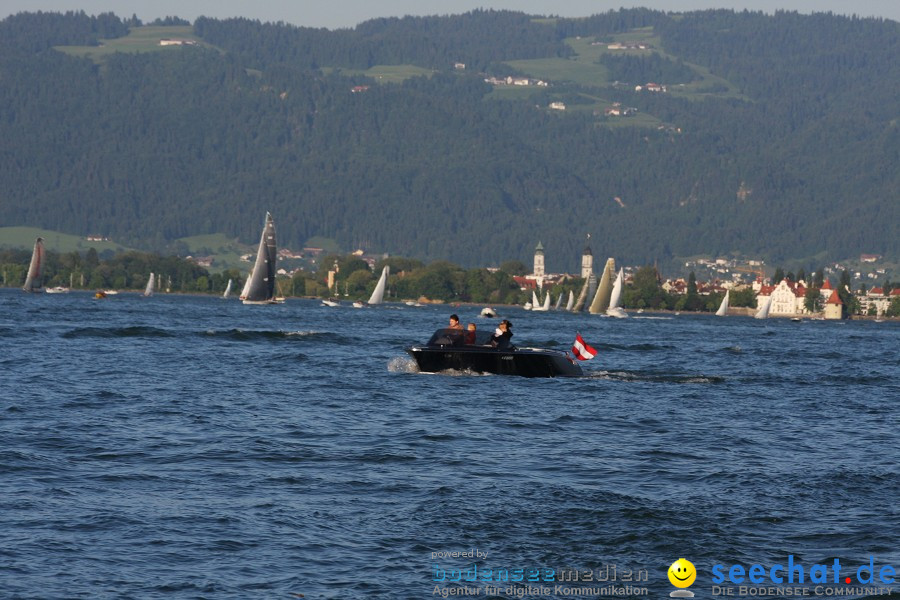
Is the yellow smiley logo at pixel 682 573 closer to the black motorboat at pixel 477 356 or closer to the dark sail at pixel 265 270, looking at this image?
the black motorboat at pixel 477 356

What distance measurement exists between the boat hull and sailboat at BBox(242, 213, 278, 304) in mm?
121220

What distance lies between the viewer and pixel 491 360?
53.8m

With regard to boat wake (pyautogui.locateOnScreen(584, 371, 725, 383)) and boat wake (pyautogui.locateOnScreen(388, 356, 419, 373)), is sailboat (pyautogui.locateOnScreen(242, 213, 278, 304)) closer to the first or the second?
boat wake (pyautogui.locateOnScreen(388, 356, 419, 373))

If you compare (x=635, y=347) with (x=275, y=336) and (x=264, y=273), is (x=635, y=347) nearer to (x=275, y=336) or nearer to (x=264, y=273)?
(x=275, y=336)

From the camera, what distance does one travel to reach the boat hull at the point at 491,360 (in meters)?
53.3

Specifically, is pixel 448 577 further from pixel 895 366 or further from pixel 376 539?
pixel 895 366

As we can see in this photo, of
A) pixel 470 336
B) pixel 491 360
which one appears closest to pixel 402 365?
pixel 491 360

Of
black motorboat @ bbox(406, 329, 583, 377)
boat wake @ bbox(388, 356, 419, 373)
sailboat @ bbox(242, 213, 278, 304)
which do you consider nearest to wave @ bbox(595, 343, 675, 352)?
boat wake @ bbox(388, 356, 419, 373)

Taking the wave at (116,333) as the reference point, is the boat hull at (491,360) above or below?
above

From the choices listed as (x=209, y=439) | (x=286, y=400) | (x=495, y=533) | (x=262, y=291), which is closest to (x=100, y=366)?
(x=286, y=400)

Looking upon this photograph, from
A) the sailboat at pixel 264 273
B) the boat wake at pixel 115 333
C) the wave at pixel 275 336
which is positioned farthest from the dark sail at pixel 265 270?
the boat wake at pixel 115 333

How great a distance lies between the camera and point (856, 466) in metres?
32.6

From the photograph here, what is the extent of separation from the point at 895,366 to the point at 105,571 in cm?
6998

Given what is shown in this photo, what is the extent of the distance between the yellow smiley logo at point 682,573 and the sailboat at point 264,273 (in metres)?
154
